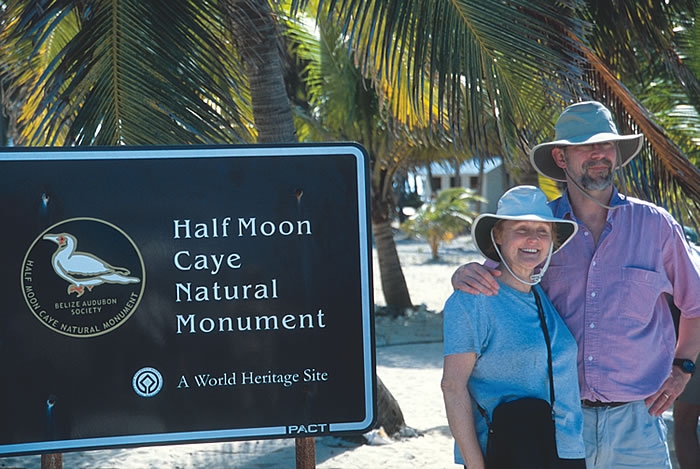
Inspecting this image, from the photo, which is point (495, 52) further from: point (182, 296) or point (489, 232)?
point (182, 296)

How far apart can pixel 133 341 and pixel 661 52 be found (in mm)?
5491

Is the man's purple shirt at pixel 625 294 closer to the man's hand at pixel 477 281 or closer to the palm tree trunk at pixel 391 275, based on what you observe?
the man's hand at pixel 477 281

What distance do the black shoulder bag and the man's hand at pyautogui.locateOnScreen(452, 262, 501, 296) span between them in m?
0.39

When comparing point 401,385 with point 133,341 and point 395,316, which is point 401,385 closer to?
point 395,316

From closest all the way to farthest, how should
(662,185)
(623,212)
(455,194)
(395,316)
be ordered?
(623,212)
(662,185)
(395,316)
(455,194)

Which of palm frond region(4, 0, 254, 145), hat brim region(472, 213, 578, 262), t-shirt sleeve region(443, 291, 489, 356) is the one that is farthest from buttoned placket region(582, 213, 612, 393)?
palm frond region(4, 0, 254, 145)

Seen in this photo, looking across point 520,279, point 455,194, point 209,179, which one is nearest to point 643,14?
point 520,279

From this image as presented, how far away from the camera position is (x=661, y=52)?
664 centimetres

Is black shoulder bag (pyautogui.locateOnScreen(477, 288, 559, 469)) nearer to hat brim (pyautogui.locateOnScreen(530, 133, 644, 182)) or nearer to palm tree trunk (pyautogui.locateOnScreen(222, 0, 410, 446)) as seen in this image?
hat brim (pyautogui.locateOnScreen(530, 133, 644, 182))

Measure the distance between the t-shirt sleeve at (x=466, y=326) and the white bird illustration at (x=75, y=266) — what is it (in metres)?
1.18

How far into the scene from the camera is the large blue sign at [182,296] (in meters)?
2.69

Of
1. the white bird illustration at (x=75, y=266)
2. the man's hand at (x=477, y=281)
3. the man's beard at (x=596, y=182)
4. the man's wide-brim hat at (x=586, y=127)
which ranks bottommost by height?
the man's hand at (x=477, y=281)

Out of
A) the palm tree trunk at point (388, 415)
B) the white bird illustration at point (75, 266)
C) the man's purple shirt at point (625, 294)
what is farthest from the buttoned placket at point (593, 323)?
the palm tree trunk at point (388, 415)

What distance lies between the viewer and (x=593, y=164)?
3.16 metres
